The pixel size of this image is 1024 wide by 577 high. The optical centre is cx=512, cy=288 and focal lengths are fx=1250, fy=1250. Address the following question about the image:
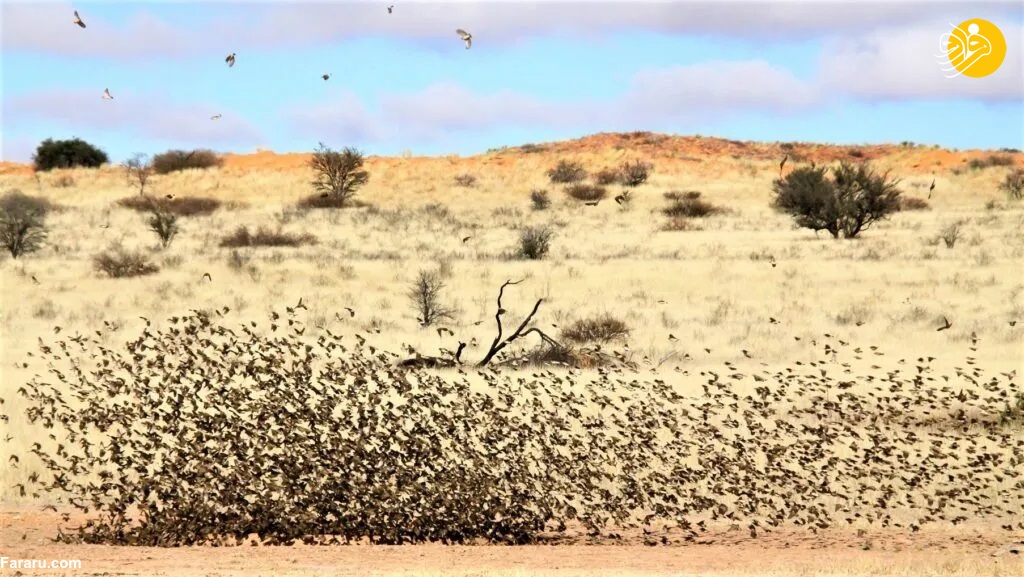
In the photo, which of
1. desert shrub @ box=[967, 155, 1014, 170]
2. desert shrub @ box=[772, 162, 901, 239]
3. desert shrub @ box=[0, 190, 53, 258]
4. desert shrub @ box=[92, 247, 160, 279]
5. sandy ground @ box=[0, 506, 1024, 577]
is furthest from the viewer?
desert shrub @ box=[967, 155, 1014, 170]

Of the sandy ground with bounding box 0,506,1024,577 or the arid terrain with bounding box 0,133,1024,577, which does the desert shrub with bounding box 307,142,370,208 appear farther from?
the sandy ground with bounding box 0,506,1024,577

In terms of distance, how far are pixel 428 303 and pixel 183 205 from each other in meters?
32.1

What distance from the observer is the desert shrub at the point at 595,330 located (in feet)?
74.9

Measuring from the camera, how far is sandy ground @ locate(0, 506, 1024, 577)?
9.24 metres

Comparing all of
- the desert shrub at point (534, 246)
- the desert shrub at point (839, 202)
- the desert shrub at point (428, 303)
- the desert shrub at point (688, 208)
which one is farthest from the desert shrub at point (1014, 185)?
the desert shrub at point (428, 303)

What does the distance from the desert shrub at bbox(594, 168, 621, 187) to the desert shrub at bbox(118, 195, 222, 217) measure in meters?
19.0

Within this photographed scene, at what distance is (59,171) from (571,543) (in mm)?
66809

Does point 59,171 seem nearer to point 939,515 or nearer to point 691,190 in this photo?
point 691,190

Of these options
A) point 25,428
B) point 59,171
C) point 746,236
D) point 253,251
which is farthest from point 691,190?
point 25,428

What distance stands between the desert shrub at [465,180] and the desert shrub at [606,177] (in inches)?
258

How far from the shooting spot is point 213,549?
10609 millimetres

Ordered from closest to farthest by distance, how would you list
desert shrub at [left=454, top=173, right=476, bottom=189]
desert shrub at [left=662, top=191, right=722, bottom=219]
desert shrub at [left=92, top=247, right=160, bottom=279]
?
desert shrub at [left=92, top=247, right=160, bottom=279]
desert shrub at [left=662, top=191, right=722, bottom=219]
desert shrub at [left=454, top=173, right=476, bottom=189]

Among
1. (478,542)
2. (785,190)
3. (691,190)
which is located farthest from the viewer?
(691,190)

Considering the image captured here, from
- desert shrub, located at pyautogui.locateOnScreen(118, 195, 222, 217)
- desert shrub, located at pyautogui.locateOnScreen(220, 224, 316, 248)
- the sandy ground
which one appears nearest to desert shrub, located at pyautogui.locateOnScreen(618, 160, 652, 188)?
→ desert shrub, located at pyautogui.locateOnScreen(118, 195, 222, 217)
